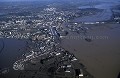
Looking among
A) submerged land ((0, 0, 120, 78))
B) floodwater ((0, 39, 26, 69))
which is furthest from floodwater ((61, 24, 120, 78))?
floodwater ((0, 39, 26, 69))

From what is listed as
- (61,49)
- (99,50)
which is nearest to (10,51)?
(61,49)

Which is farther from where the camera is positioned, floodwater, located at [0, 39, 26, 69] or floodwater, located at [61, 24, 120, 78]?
floodwater, located at [0, 39, 26, 69]

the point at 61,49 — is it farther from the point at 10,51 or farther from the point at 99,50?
the point at 10,51

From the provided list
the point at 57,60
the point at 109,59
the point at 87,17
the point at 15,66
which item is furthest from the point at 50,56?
the point at 87,17

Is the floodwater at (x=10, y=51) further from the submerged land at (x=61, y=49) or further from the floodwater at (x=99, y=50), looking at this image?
the floodwater at (x=99, y=50)

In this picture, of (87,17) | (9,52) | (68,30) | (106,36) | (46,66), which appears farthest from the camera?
(87,17)

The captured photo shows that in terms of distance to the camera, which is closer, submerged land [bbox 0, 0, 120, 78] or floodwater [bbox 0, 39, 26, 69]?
submerged land [bbox 0, 0, 120, 78]

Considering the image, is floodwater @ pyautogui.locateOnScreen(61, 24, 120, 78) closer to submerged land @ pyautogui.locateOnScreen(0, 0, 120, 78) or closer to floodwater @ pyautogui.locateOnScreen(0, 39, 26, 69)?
submerged land @ pyautogui.locateOnScreen(0, 0, 120, 78)

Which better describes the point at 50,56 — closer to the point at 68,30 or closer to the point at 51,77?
the point at 51,77

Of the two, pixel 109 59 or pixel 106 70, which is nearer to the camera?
pixel 106 70

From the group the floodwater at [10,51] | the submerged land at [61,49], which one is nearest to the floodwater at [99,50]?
the submerged land at [61,49]
